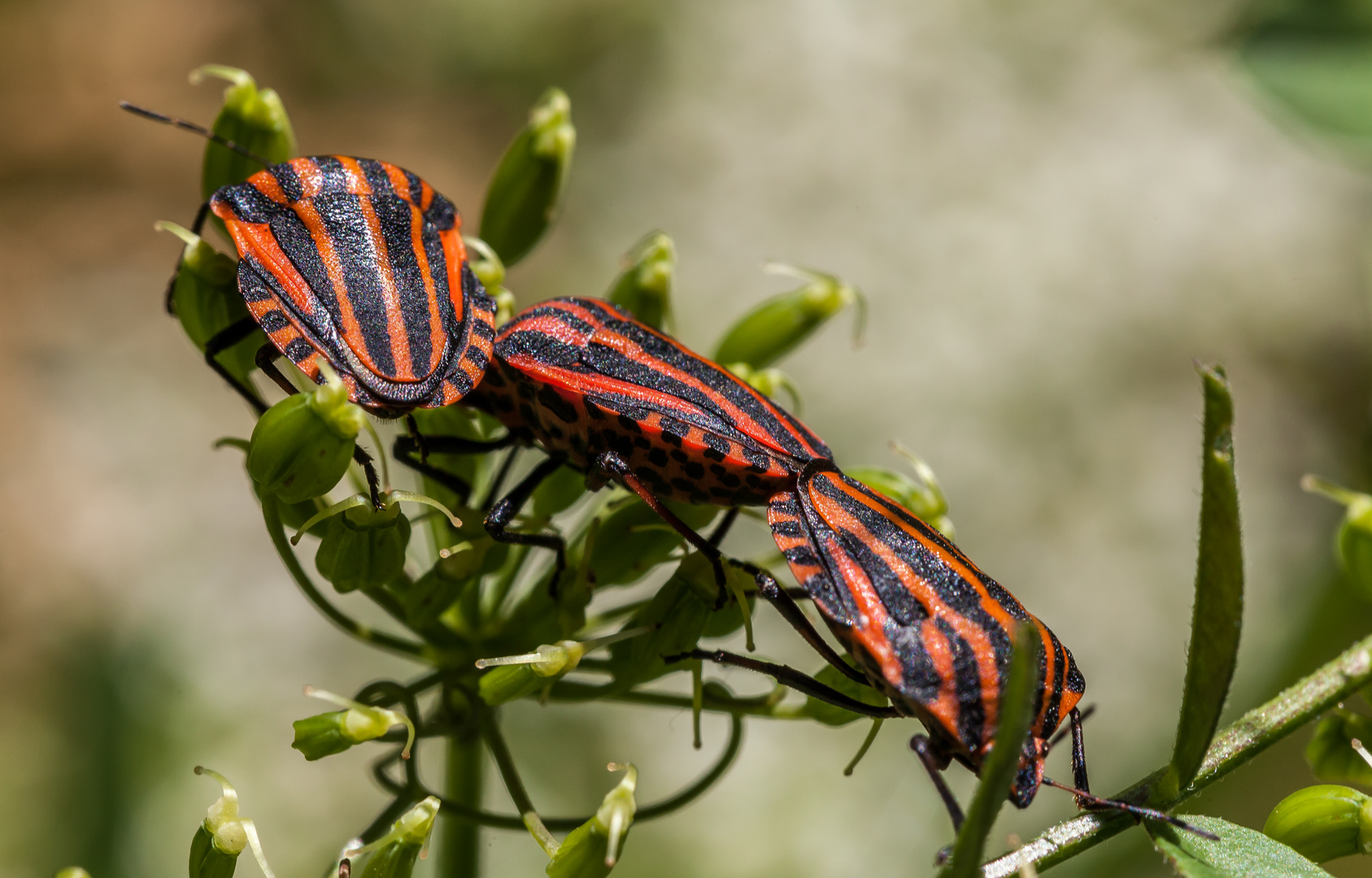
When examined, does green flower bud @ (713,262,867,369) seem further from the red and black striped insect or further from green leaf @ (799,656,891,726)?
green leaf @ (799,656,891,726)

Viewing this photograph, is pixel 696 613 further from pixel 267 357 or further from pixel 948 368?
pixel 948 368

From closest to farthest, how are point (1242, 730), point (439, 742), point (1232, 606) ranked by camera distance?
point (1232, 606) → point (1242, 730) → point (439, 742)

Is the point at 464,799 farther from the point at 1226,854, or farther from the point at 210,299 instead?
the point at 1226,854

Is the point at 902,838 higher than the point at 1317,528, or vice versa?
the point at 1317,528

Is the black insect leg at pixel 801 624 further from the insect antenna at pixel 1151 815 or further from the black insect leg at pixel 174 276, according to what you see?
the black insect leg at pixel 174 276

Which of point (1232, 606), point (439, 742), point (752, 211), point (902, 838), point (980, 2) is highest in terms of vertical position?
point (980, 2)

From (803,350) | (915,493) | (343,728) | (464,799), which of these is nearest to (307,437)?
(343,728)

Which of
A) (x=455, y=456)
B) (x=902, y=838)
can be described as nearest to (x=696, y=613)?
(x=455, y=456)
